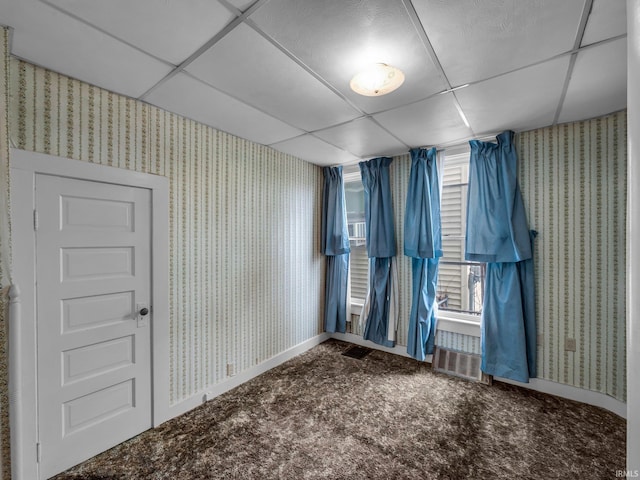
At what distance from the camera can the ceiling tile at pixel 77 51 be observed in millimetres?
1354

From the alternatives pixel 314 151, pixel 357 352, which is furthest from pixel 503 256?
pixel 314 151

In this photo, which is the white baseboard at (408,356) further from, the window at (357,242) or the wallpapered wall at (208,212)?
the window at (357,242)

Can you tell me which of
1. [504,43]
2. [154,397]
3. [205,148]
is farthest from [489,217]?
[154,397]

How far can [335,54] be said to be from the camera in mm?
1616

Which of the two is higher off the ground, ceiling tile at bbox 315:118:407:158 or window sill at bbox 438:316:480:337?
ceiling tile at bbox 315:118:407:158

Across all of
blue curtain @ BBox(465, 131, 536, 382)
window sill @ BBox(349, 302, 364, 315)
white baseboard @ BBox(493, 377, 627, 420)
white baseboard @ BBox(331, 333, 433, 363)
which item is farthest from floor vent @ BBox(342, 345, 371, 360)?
white baseboard @ BBox(493, 377, 627, 420)

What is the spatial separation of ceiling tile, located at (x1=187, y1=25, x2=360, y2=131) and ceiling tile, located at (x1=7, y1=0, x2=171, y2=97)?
1.04ft

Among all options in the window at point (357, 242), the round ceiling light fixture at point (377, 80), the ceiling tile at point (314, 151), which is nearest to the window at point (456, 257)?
the window at point (357, 242)

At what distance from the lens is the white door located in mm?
1767

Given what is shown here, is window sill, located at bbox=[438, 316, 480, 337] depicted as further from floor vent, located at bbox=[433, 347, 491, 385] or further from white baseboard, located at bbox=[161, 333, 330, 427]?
white baseboard, located at bbox=[161, 333, 330, 427]

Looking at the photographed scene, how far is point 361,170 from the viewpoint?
3.70 m

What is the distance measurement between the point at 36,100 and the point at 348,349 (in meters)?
3.69

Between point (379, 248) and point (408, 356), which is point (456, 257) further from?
point (408, 356)

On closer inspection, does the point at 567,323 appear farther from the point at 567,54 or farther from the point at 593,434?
the point at 567,54
